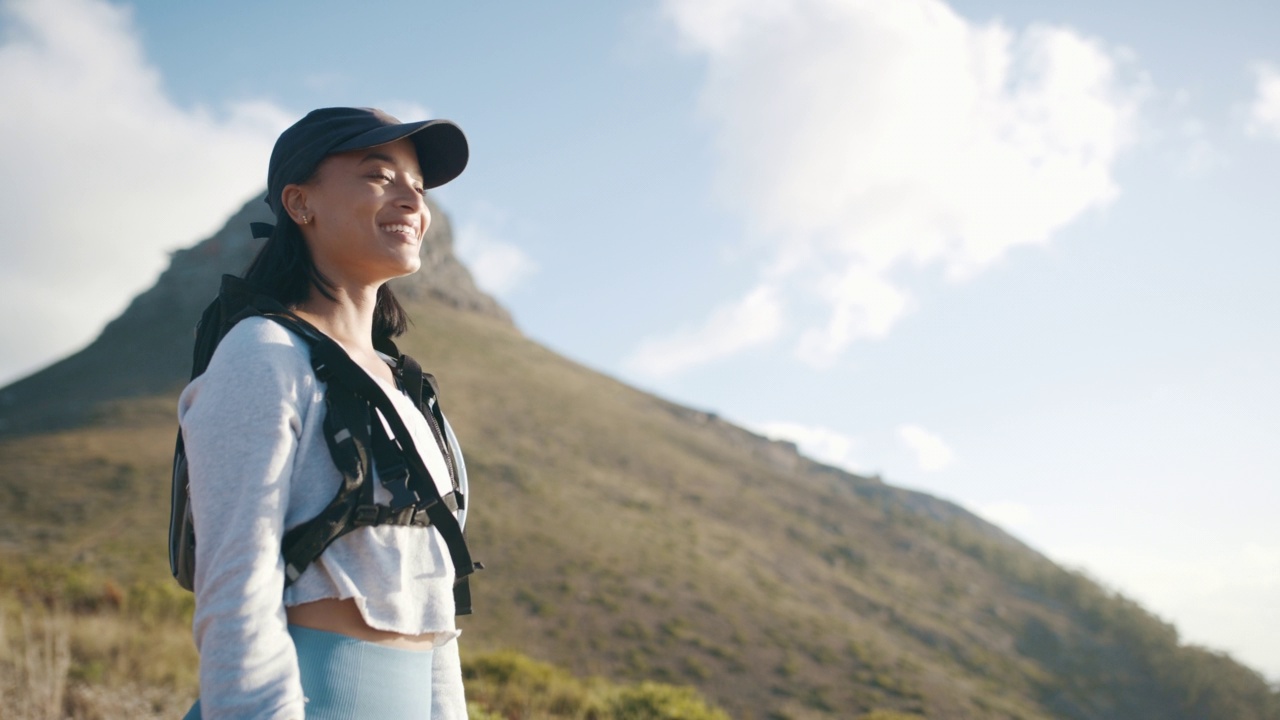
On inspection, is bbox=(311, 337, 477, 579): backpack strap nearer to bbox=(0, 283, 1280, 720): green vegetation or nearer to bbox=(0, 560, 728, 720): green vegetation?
bbox=(0, 560, 728, 720): green vegetation

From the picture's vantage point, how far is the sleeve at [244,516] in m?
1.36

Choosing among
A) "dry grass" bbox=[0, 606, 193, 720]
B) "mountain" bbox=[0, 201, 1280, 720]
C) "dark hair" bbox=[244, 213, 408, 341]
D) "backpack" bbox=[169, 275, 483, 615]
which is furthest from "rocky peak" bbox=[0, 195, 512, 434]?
"backpack" bbox=[169, 275, 483, 615]

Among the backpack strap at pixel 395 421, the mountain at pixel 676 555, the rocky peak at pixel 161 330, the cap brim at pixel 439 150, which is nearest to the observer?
the backpack strap at pixel 395 421

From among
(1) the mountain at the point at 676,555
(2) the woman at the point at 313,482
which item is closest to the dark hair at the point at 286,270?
(2) the woman at the point at 313,482

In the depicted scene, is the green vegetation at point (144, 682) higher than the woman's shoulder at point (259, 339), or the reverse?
the woman's shoulder at point (259, 339)

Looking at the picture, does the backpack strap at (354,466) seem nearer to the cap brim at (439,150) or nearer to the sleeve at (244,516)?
the sleeve at (244,516)

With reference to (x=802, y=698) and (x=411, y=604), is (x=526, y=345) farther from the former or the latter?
(x=411, y=604)

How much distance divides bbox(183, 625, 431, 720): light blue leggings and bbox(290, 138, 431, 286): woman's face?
2.71 feet

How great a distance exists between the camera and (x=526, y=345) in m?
64.8

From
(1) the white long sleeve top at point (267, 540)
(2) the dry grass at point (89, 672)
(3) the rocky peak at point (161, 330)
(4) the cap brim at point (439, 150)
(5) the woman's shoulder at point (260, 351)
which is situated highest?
(3) the rocky peak at point (161, 330)

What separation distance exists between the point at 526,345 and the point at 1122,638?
43.2 m

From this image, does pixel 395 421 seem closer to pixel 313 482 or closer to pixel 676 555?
pixel 313 482

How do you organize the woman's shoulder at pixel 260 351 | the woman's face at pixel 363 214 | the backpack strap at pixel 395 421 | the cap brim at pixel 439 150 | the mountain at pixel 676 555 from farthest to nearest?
1. the mountain at pixel 676 555
2. the cap brim at pixel 439 150
3. the woman's face at pixel 363 214
4. the backpack strap at pixel 395 421
5. the woman's shoulder at pixel 260 351

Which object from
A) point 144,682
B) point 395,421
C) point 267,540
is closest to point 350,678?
point 267,540
